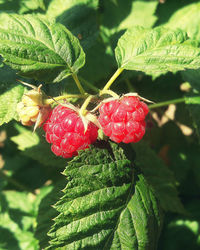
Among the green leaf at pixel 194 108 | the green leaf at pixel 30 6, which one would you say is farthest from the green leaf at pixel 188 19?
the green leaf at pixel 30 6

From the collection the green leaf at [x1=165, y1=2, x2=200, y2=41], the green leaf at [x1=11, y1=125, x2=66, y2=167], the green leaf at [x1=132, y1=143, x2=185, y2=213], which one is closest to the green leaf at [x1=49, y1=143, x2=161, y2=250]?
the green leaf at [x1=132, y1=143, x2=185, y2=213]

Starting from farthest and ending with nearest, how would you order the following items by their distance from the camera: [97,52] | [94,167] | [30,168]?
[30,168] → [97,52] → [94,167]

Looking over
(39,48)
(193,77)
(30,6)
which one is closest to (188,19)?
(193,77)

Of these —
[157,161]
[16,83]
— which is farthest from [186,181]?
[16,83]

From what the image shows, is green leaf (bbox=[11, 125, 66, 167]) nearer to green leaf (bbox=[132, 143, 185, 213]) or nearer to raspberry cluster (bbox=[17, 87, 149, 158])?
green leaf (bbox=[132, 143, 185, 213])

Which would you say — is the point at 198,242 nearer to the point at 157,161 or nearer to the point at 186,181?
the point at 186,181
